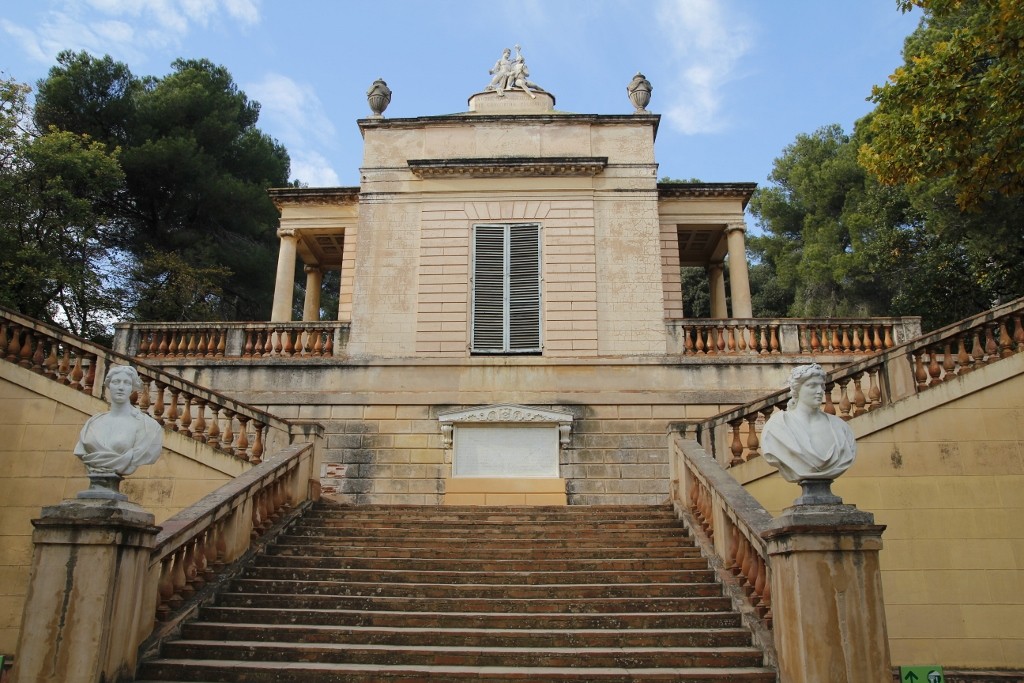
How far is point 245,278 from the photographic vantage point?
25.2 m

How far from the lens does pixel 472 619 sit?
699 cm

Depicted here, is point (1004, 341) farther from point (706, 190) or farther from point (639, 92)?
point (639, 92)

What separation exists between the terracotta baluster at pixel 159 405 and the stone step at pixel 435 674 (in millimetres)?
5062

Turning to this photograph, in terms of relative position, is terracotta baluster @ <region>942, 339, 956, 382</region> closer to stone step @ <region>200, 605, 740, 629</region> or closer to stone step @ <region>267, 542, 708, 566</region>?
stone step @ <region>267, 542, 708, 566</region>

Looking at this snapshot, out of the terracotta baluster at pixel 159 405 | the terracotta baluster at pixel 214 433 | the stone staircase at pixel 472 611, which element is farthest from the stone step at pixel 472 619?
the terracotta baluster at pixel 159 405

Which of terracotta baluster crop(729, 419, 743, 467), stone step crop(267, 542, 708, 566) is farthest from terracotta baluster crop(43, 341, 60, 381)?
terracotta baluster crop(729, 419, 743, 467)

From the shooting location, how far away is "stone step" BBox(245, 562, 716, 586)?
782 cm

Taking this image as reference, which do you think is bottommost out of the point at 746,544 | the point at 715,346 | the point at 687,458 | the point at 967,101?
the point at 746,544

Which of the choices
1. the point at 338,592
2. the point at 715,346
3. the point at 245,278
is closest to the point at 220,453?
the point at 338,592

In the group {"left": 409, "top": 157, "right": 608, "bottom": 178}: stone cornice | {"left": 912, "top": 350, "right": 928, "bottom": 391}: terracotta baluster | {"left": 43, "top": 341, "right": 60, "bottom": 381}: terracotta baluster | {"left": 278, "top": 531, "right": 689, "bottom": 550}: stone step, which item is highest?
{"left": 409, "top": 157, "right": 608, "bottom": 178}: stone cornice

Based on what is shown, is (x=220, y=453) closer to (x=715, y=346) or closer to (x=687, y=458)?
(x=687, y=458)

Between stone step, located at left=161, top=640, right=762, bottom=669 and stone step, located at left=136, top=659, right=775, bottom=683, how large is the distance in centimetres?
10

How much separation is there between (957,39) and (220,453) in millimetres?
11288

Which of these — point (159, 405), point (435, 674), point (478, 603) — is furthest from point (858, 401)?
point (159, 405)
